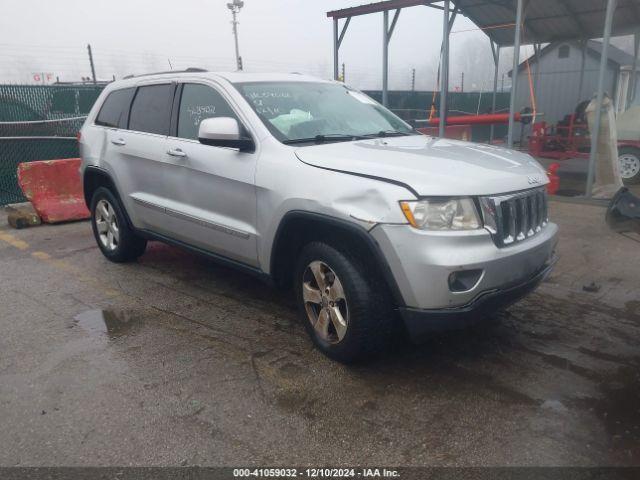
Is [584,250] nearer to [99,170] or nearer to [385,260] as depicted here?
[385,260]

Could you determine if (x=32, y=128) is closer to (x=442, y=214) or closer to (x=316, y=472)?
(x=442, y=214)

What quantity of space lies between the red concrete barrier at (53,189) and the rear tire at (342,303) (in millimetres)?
5506

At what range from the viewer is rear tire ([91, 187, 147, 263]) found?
5230mm

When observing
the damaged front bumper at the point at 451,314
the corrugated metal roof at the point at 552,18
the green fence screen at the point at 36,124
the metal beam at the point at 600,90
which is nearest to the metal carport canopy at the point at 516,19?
the corrugated metal roof at the point at 552,18

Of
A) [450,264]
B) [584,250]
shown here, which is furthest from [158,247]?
[584,250]

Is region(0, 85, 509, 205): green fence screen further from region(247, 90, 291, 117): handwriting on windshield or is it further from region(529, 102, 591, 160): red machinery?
region(529, 102, 591, 160): red machinery

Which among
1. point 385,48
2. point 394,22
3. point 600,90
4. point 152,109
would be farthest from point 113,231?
point 394,22

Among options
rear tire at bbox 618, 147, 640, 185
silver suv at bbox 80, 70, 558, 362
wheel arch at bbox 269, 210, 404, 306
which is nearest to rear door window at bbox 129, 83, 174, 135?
silver suv at bbox 80, 70, 558, 362

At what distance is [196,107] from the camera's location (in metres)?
4.26

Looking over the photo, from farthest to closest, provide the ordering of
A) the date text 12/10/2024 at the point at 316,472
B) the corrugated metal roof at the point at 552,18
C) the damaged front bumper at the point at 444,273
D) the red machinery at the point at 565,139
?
the red machinery at the point at 565,139 < the corrugated metal roof at the point at 552,18 < the damaged front bumper at the point at 444,273 < the date text 12/10/2024 at the point at 316,472

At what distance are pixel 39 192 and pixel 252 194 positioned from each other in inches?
217

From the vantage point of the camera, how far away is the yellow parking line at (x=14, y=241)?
6491 millimetres

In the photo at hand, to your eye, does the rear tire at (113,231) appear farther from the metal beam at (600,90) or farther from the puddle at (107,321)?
the metal beam at (600,90)

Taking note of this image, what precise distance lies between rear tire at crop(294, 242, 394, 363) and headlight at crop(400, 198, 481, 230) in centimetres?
47
